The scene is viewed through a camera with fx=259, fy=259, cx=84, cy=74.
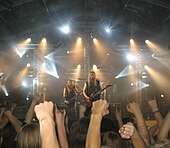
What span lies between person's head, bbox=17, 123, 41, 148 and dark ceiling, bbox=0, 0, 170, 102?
733cm

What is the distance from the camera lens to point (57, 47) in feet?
39.5

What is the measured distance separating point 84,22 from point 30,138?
961 cm

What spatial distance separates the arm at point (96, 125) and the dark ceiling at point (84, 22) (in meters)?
7.66

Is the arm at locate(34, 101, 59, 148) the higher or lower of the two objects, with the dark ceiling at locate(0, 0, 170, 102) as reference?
lower

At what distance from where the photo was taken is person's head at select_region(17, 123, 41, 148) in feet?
5.45

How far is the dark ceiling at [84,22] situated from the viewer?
951 cm

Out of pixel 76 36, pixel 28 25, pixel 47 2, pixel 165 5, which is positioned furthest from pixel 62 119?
pixel 76 36

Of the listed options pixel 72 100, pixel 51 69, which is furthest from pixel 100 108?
pixel 51 69

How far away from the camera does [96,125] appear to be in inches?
55.2

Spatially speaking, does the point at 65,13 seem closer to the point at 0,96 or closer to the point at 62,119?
the point at 0,96

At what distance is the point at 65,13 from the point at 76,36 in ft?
4.28

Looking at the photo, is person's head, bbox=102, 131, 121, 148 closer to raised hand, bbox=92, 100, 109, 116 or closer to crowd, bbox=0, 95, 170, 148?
crowd, bbox=0, 95, 170, 148

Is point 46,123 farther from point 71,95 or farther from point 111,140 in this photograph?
point 71,95

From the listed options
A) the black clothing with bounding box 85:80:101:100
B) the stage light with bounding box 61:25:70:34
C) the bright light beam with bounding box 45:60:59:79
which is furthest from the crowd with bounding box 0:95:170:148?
the bright light beam with bounding box 45:60:59:79
